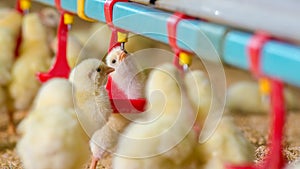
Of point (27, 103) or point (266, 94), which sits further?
point (27, 103)

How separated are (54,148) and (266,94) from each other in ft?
1.73

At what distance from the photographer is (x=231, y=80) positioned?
280 cm

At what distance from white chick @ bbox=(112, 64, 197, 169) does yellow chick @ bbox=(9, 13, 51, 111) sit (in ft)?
2.54

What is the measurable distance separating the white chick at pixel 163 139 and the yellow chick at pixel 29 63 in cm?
78

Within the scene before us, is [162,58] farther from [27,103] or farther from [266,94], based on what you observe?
[266,94]

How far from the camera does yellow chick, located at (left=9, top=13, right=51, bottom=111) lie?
77.6 inches

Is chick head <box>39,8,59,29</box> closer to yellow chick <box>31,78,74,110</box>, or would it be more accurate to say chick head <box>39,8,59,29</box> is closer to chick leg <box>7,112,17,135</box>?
chick leg <box>7,112,17,135</box>

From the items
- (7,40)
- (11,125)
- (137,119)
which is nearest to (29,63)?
(7,40)

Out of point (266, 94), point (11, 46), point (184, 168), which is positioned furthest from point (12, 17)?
point (266, 94)

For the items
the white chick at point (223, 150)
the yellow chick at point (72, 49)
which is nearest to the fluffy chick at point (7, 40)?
the yellow chick at point (72, 49)

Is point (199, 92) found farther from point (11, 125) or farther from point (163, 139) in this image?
point (11, 125)

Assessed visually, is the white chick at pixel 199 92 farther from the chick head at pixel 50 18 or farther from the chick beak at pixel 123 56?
the chick head at pixel 50 18

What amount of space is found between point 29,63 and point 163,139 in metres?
0.89

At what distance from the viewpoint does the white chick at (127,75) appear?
133 centimetres
